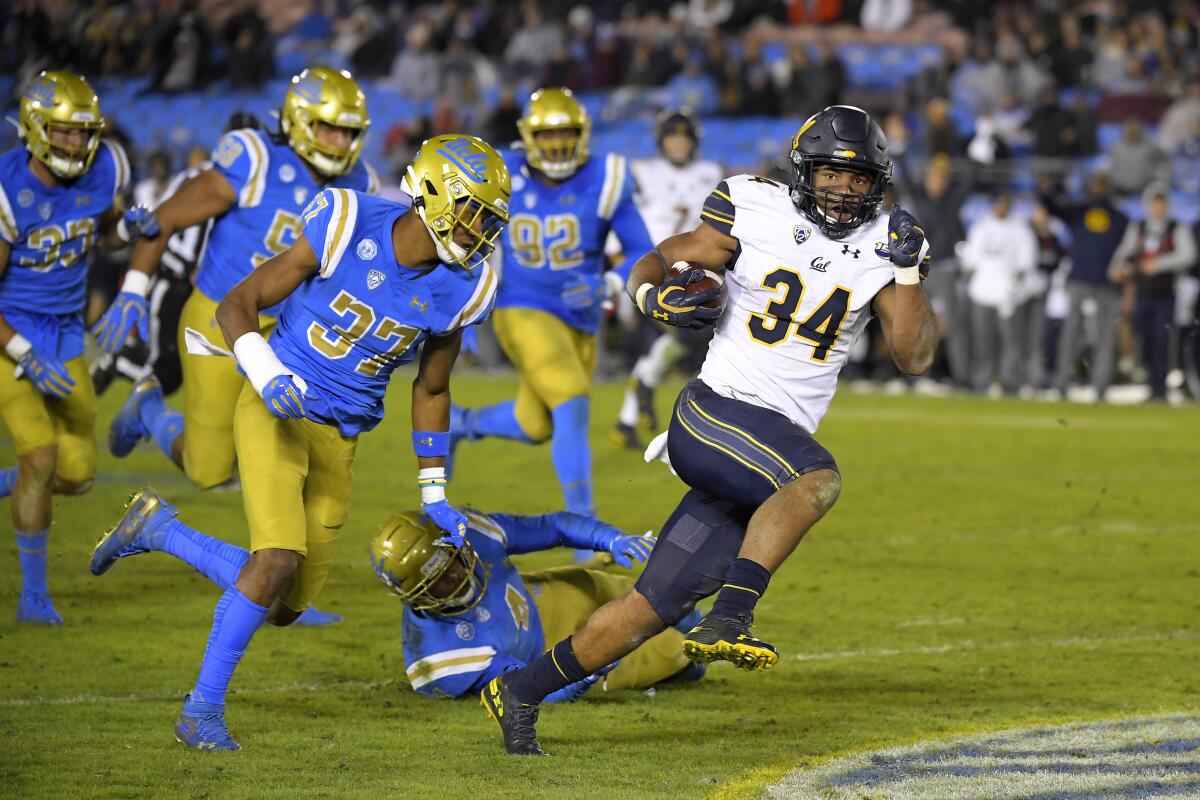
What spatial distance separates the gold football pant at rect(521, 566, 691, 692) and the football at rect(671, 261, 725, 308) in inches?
49.2

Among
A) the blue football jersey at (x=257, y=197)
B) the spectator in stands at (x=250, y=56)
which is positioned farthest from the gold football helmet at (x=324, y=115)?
the spectator in stands at (x=250, y=56)

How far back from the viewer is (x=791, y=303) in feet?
15.5

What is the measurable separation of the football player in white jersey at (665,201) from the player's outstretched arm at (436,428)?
6.20m

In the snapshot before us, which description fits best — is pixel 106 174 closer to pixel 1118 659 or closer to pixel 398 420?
pixel 1118 659

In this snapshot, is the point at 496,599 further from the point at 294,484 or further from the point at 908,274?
the point at 908,274

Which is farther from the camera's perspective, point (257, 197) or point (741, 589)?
point (257, 197)

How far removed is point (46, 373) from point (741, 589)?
3.20 metres

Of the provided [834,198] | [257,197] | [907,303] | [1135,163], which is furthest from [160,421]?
[1135,163]

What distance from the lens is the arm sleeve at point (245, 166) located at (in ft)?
21.9

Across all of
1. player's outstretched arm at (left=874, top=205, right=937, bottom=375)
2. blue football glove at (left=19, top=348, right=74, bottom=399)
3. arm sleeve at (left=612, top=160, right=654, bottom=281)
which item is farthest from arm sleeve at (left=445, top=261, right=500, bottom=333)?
arm sleeve at (left=612, top=160, right=654, bottom=281)

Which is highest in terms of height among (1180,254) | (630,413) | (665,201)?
(665,201)

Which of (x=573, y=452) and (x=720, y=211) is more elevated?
(x=720, y=211)

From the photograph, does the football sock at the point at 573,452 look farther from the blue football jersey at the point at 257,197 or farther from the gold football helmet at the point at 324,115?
the gold football helmet at the point at 324,115

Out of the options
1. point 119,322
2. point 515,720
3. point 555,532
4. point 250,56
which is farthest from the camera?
point 250,56
